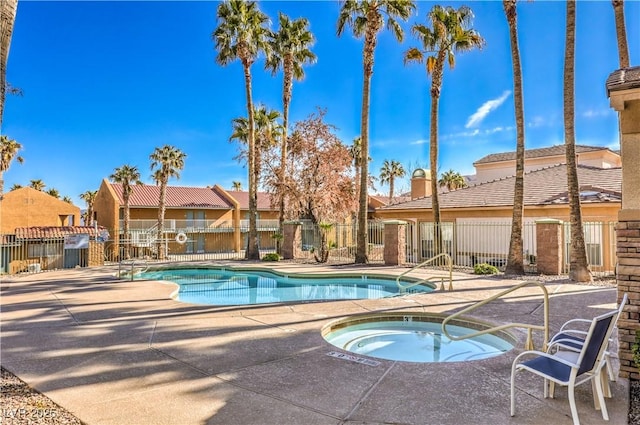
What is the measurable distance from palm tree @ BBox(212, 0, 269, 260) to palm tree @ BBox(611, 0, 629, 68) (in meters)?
16.4

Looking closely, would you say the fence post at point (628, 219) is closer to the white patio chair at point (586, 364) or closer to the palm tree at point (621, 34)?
the white patio chair at point (586, 364)

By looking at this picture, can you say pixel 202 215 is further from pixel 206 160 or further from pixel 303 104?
pixel 303 104

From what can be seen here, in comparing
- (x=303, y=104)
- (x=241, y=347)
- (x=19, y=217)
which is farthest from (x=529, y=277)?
(x=19, y=217)

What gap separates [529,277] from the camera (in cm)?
1365

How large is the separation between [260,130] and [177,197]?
1774cm

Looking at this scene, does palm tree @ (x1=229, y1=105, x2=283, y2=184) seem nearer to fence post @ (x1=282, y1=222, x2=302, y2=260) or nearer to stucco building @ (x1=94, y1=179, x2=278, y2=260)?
fence post @ (x1=282, y1=222, x2=302, y2=260)

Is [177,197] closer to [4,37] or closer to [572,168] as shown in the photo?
[572,168]

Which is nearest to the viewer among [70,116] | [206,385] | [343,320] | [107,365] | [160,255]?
[206,385]

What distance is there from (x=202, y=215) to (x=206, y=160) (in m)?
7.63

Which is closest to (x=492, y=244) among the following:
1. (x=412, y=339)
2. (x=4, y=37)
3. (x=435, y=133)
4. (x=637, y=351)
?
(x=435, y=133)

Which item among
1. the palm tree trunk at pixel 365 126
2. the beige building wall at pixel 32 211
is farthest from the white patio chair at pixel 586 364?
the beige building wall at pixel 32 211

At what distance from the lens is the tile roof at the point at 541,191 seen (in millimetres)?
18359

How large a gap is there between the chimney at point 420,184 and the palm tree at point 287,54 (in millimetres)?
10651

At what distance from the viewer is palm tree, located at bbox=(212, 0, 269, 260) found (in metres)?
21.9
